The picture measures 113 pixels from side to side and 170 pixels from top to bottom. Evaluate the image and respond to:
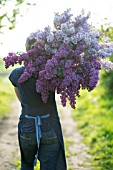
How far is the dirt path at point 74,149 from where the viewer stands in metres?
7.65

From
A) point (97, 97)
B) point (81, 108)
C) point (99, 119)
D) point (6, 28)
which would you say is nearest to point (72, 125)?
point (99, 119)

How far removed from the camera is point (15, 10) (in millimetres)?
5863

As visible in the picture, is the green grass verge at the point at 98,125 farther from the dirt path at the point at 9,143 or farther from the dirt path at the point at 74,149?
the dirt path at the point at 9,143

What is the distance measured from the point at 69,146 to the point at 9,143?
1.27 m

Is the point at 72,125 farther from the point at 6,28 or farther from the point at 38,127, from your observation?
the point at 38,127

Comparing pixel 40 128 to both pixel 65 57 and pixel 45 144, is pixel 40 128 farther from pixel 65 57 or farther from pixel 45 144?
pixel 65 57

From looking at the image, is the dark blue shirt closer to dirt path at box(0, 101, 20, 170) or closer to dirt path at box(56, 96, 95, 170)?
dirt path at box(0, 101, 20, 170)

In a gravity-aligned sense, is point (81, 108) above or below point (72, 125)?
above

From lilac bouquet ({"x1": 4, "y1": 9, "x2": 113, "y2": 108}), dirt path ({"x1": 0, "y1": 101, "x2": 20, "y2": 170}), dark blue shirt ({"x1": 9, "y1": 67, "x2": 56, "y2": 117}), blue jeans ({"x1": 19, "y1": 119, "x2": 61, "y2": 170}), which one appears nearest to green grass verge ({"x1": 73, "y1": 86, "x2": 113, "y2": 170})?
dirt path ({"x1": 0, "y1": 101, "x2": 20, "y2": 170})

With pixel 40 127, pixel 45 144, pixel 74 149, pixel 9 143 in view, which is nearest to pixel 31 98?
pixel 40 127

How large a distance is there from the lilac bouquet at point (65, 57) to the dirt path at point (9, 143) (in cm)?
315

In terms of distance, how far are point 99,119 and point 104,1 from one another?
492 cm

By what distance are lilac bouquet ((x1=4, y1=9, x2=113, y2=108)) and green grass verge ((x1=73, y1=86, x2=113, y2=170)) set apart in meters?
3.54

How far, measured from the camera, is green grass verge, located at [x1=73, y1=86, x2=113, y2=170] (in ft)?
26.6
